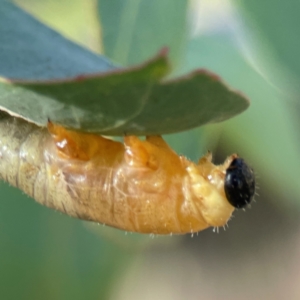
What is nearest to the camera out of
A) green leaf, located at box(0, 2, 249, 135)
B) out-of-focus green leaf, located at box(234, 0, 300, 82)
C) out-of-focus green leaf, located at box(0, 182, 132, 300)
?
green leaf, located at box(0, 2, 249, 135)

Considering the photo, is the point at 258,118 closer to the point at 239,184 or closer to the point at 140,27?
the point at 140,27

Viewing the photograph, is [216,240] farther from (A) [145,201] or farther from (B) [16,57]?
(B) [16,57]

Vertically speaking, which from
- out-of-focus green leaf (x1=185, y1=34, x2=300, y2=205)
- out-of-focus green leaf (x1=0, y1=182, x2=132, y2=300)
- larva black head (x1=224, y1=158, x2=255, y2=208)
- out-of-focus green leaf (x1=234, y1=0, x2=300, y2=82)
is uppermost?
out-of-focus green leaf (x1=234, y1=0, x2=300, y2=82)

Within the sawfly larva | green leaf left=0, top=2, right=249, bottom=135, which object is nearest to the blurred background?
the sawfly larva

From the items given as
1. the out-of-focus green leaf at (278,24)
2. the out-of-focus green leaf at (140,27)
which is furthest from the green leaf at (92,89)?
the out-of-focus green leaf at (278,24)

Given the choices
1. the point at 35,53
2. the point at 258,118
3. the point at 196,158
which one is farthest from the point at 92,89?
the point at 258,118

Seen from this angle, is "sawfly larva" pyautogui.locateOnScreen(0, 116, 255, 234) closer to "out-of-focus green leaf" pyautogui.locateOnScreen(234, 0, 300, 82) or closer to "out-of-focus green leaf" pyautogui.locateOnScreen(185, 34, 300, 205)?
"out-of-focus green leaf" pyautogui.locateOnScreen(234, 0, 300, 82)
